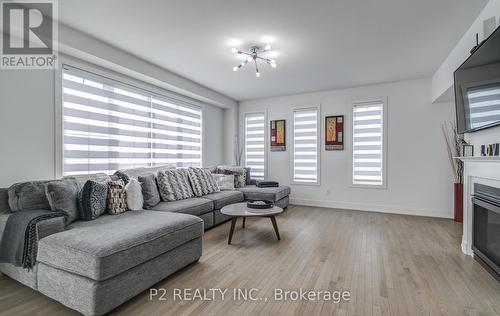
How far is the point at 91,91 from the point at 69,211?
1.80 m

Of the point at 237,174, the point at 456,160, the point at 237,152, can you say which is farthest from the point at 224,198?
the point at 456,160

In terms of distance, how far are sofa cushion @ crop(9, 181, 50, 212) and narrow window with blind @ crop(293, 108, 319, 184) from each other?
4.53 metres

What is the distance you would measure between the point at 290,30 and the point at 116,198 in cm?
275

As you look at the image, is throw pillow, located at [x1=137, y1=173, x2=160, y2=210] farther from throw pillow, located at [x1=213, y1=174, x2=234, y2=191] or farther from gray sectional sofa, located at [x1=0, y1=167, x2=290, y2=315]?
throw pillow, located at [x1=213, y1=174, x2=234, y2=191]

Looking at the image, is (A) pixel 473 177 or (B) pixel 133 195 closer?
(A) pixel 473 177

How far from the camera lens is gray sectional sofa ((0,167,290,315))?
63.9 inches

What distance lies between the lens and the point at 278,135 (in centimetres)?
579

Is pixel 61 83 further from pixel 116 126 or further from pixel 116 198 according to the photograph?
pixel 116 198

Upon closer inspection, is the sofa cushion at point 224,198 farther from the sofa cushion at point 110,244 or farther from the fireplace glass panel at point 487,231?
the fireplace glass panel at point 487,231

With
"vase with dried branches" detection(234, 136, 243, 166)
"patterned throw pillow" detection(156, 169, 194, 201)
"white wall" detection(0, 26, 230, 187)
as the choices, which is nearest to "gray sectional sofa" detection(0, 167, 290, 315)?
"white wall" detection(0, 26, 230, 187)

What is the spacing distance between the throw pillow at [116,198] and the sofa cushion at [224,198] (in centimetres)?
134

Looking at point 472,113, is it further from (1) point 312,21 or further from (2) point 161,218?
(2) point 161,218
